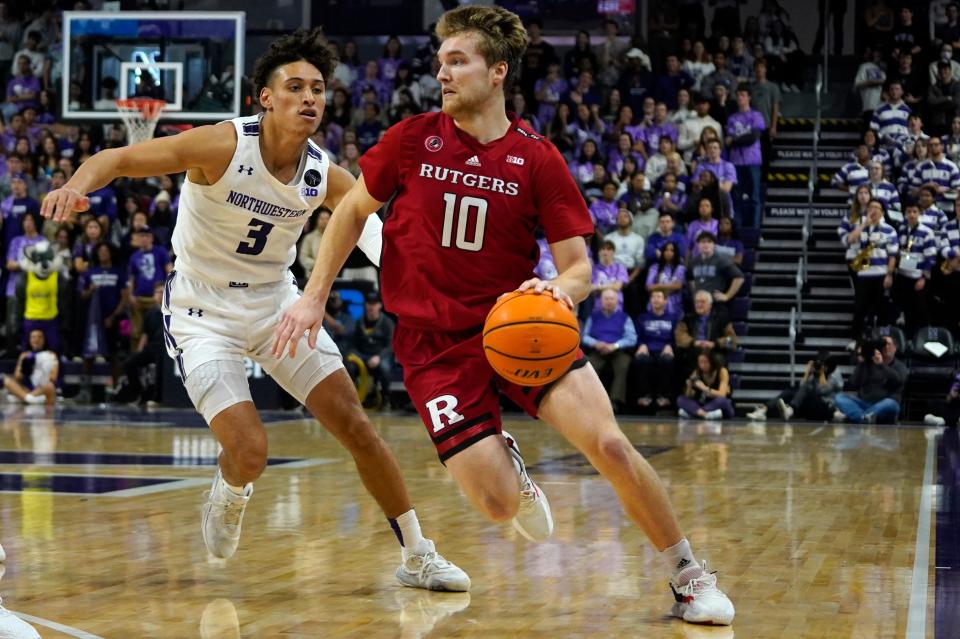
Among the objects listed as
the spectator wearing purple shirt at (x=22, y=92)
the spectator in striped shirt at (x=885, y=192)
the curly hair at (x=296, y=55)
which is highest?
the spectator wearing purple shirt at (x=22, y=92)

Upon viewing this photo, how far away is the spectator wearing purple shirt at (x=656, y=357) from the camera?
53.2 ft

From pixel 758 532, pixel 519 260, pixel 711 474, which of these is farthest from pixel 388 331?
pixel 519 260

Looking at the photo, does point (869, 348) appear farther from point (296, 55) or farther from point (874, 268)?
point (296, 55)

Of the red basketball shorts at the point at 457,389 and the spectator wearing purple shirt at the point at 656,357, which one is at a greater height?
the red basketball shorts at the point at 457,389

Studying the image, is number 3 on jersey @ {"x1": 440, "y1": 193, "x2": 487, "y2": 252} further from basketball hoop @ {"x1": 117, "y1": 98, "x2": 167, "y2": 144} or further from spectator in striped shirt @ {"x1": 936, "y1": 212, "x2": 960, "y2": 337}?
basketball hoop @ {"x1": 117, "y1": 98, "x2": 167, "y2": 144}

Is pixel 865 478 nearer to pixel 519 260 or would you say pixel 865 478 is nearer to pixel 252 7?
pixel 519 260

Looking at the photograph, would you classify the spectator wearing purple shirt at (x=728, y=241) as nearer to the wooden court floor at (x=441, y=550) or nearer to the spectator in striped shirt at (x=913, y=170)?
the spectator in striped shirt at (x=913, y=170)

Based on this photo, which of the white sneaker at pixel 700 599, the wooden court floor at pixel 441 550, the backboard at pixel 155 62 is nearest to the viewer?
the white sneaker at pixel 700 599

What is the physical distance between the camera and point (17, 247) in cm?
Answer: 1814

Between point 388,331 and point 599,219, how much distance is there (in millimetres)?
3058

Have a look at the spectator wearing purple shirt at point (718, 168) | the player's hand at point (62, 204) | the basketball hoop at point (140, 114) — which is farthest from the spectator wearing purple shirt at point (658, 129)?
the player's hand at point (62, 204)

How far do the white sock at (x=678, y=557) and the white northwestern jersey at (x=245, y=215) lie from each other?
1.83 m

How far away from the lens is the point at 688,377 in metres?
16.2

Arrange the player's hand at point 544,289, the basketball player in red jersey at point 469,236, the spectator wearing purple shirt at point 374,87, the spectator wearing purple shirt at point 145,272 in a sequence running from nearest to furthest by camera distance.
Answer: the player's hand at point 544,289
the basketball player in red jersey at point 469,236
the spectator wearing purple shirt at point 145,272
the spectator wearing purple shirt at point 374,87
